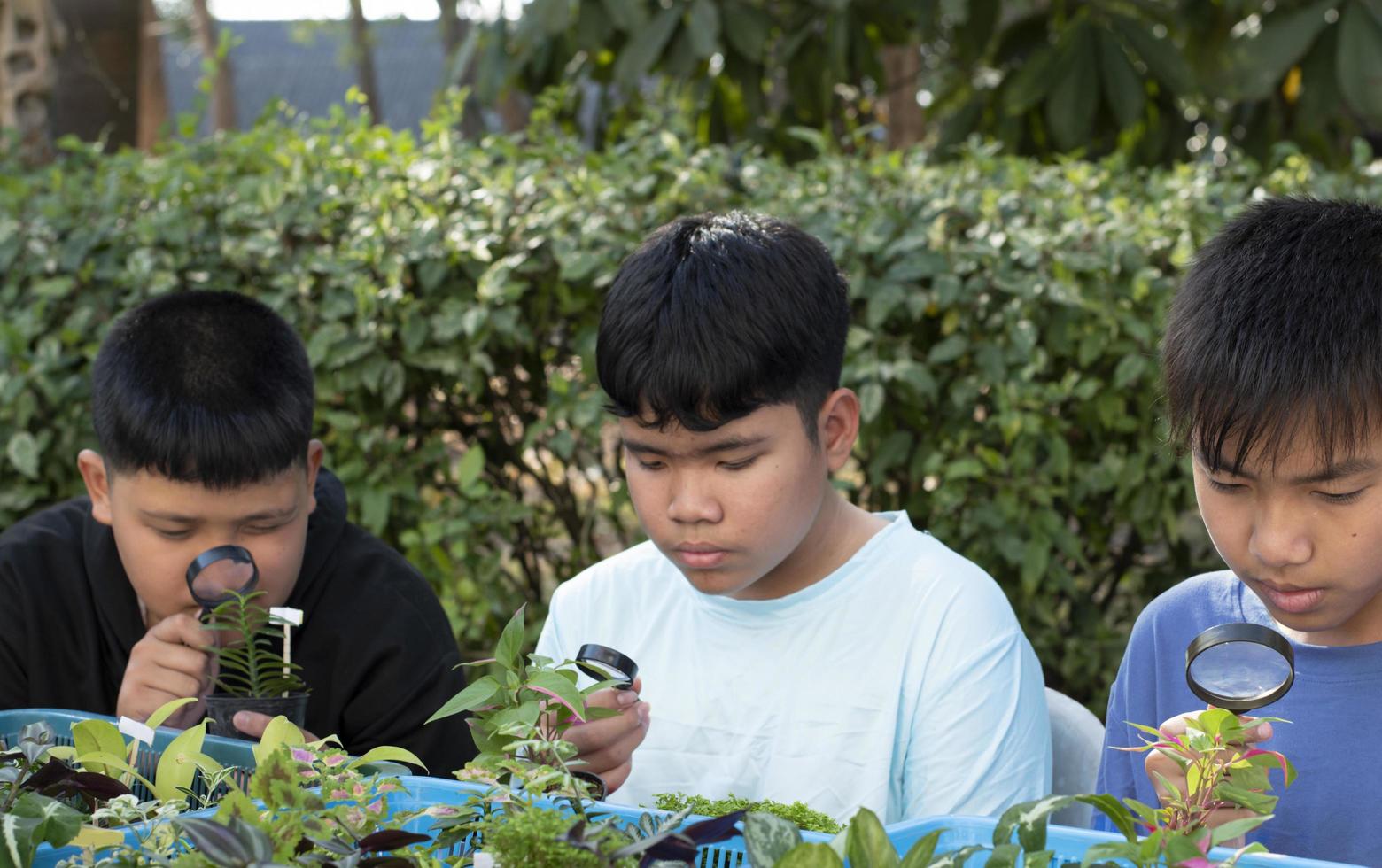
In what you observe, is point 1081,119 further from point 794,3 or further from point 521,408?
point 521,408

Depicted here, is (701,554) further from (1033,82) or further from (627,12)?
(1033,82)

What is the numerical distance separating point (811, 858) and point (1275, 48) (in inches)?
149

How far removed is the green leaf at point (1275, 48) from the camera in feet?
13.1

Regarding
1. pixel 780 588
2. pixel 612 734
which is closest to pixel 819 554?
pixel 780 588

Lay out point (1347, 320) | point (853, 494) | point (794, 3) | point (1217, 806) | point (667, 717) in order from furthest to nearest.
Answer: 1. point (794, 3)
2. point (853, 494)
3. point (667, 717)
4. point (1347, 320)
5. point (1217, 806)

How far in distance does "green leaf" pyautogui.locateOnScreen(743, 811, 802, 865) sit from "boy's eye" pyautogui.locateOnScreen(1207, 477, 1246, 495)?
0.76 m

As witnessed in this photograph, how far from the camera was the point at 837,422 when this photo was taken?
2076 millimetres

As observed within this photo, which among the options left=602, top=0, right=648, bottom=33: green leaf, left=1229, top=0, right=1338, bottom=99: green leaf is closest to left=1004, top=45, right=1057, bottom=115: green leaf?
left=1229, top=0, right=1338, bottom=99: green leaf

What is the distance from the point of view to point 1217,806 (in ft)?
3.77

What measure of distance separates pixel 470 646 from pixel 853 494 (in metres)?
0.99

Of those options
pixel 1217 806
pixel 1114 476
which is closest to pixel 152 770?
pixel 1217 806

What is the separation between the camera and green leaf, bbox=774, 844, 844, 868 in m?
0.93

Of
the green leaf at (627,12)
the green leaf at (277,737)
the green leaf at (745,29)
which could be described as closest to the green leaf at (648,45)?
the green leaf at (627,12)

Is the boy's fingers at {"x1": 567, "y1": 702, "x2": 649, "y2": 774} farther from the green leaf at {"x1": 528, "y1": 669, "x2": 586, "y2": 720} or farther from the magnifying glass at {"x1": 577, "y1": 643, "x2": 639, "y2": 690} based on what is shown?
the green leaf at {"x1": 528, "y1": 669, "x2": 586, "y2": 720}
